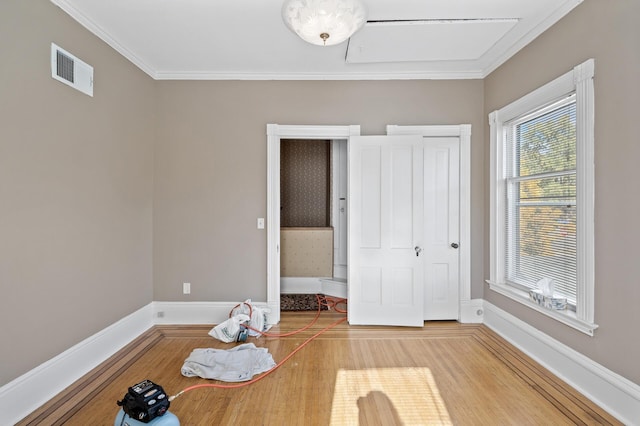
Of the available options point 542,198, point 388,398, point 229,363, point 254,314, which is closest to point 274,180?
point 254,314

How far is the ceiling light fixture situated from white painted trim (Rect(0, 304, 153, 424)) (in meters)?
2.92

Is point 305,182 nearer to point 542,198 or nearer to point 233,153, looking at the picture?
point 233,153

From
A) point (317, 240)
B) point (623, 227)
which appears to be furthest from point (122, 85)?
point (623, 227)

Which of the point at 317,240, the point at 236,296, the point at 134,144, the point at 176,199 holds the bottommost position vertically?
the point at 236,296

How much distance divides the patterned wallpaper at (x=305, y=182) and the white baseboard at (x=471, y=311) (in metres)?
2.79

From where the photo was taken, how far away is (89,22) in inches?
100

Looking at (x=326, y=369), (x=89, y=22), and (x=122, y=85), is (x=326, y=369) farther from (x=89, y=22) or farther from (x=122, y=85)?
(x=89, y=22)

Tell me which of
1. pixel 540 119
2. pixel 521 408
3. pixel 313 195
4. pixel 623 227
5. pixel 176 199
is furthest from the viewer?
pixel 313 195

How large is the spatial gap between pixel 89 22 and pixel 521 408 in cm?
449

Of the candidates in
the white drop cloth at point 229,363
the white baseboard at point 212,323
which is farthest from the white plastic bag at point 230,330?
the white baseboard at point 212,323

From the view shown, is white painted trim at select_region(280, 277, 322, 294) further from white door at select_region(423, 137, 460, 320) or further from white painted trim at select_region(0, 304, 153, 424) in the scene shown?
white painted trim at select_region(0, 304, 153, 424)

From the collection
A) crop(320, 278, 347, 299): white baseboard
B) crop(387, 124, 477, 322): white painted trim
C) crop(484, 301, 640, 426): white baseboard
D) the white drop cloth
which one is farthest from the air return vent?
crop(484, 301, 640, 426): white baseboard

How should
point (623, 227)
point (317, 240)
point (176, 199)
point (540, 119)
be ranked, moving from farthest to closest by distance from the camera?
1. point (317, 240)
2. point (176, 199)
3. point (540, 119)
4. point (623, 227)

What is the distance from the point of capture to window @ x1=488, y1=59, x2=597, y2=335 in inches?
86.1
